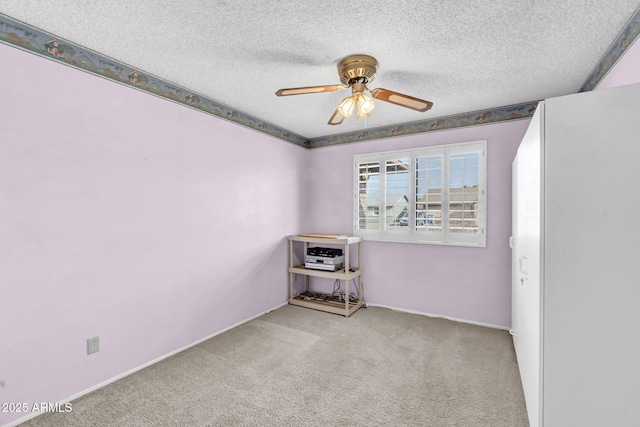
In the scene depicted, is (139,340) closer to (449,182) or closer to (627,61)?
(449,182)

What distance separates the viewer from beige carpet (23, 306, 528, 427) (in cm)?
173

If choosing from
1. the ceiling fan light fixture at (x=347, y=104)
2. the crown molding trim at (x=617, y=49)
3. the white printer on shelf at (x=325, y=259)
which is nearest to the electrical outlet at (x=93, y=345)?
the white printer on shelf at (x=325, y=259)

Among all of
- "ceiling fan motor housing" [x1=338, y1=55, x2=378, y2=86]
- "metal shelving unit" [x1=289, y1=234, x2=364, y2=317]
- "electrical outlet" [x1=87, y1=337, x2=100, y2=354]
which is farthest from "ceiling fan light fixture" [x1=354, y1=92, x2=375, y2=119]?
"electrical outlet" [x1=87, y1=337, x2=100, y2=354]

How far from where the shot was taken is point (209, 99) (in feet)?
9.14

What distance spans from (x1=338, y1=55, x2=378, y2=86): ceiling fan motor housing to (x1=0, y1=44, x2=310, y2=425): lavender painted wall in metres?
1.52

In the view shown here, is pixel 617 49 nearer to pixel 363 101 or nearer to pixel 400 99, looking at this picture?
pixel 400 99

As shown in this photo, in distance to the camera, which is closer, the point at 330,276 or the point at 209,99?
the point at 209,99

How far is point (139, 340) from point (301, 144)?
9.91 feet

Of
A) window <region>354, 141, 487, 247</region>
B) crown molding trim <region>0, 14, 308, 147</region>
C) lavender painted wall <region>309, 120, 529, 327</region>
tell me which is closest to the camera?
crown molding trim <region>0, 14, 308, 147</region>

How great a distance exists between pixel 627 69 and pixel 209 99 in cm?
312

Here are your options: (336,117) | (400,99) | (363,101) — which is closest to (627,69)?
(400,99)

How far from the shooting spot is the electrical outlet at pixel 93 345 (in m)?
1.95

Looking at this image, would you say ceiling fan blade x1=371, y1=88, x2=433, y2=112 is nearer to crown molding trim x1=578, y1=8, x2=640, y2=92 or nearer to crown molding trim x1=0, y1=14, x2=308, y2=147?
crown molding trim x1=578, y1=8, x2=640, y2=92

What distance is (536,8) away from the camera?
1.48 metres
